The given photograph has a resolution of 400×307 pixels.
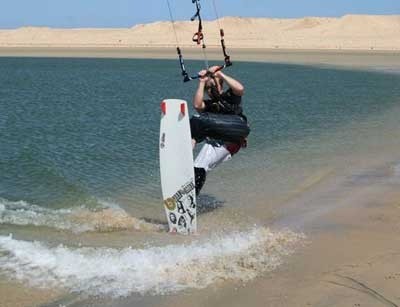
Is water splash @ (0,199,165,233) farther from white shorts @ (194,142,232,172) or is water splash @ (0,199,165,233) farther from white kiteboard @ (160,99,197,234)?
white shorts @ (194,142,232,172)

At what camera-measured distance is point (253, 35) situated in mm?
100375

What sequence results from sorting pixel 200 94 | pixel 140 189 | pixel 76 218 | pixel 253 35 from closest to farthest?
pixel 200 94 → pixel 76 218 → pixel 140 189 → pixel 253 35

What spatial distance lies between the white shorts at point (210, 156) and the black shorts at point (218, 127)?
152mm

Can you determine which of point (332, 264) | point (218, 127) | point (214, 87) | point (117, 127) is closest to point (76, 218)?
point (218, 127)

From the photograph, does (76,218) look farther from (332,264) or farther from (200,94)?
(332,264)

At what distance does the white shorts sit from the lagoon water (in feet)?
2.11

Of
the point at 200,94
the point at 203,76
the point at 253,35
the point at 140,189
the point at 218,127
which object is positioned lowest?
the point at 253,35

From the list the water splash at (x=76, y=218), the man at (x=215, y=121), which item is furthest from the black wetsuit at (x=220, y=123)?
the water splash at (x=76, y=218)

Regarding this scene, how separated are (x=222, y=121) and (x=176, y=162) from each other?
738 mm

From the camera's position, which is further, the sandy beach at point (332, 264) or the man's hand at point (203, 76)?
the man's hand at point (203, 76)

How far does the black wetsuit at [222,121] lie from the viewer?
784 cm

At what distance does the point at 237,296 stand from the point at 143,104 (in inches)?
696

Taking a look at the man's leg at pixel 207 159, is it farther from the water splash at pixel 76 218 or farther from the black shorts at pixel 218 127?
the water splash at pixel 76 218

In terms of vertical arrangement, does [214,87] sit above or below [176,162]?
above
